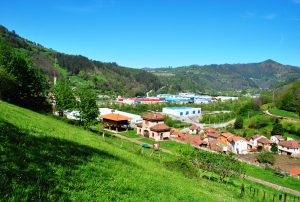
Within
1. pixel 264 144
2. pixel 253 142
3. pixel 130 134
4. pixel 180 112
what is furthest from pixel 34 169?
pixel 180 112

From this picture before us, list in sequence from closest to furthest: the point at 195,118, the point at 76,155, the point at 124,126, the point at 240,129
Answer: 1. the point at 76,155
2. the point at 124,126
3. the point at 240,129
4. the point at 195,118

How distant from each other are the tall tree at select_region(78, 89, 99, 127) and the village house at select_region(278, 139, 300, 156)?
5426cm

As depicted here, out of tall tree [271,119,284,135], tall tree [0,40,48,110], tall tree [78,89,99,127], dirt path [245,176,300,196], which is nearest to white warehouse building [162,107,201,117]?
tall tree [271,119,284,135]

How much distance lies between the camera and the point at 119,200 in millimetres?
8188

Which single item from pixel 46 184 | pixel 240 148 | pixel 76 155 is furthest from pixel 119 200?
pixel 240 148

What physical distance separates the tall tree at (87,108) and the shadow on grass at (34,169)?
4136cm

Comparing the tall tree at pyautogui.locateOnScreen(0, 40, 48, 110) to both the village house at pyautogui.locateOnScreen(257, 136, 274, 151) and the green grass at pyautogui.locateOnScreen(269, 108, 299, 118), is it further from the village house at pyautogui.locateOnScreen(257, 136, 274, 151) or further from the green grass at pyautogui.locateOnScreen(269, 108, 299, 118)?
the green grass at pyautogui.locateOnScreen(269, 108, 299, 118)

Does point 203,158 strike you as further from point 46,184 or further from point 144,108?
point 144,108

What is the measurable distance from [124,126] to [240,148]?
3580 centimetres

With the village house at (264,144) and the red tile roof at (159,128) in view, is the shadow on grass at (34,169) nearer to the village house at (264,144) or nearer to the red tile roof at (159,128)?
the red tile roof at (159,128)

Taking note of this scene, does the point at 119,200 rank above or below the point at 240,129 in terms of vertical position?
above

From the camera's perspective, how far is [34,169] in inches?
315

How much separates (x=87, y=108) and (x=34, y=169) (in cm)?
4505

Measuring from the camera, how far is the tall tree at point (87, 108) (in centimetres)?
5203
